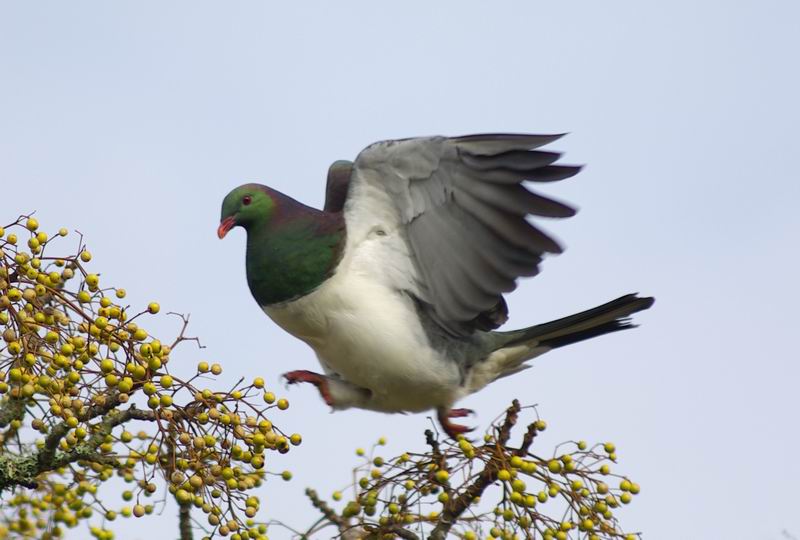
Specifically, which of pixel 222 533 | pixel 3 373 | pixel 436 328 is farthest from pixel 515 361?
pixel 3 373

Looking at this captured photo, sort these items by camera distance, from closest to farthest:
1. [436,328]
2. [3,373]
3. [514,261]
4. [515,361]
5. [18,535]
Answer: [3,373] < [18,535] < [514,261] < [436,328] < [515,361]

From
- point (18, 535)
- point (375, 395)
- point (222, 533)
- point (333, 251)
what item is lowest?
point (222, 533)

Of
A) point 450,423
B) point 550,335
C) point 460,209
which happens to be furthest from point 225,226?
point 550,335

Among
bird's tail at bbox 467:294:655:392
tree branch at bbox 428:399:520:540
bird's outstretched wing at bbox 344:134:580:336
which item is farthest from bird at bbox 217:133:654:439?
→ tree branch at bbox 428:399:520:540

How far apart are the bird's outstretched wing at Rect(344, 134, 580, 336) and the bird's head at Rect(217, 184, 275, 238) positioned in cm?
38

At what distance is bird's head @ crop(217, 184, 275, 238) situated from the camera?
14.2 ft

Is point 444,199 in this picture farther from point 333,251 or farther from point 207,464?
point 207,464

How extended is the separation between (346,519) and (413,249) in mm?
1181

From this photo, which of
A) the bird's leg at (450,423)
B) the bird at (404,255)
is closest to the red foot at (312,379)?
the bird at (404,255)

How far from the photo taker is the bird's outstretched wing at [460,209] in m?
3.95

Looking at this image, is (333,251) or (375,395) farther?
(375,395)

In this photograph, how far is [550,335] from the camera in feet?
15.6

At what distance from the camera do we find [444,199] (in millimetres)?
4098

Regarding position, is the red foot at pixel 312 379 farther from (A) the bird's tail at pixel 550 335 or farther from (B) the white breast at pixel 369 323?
(A) the bird's tail at pixel 550 335
